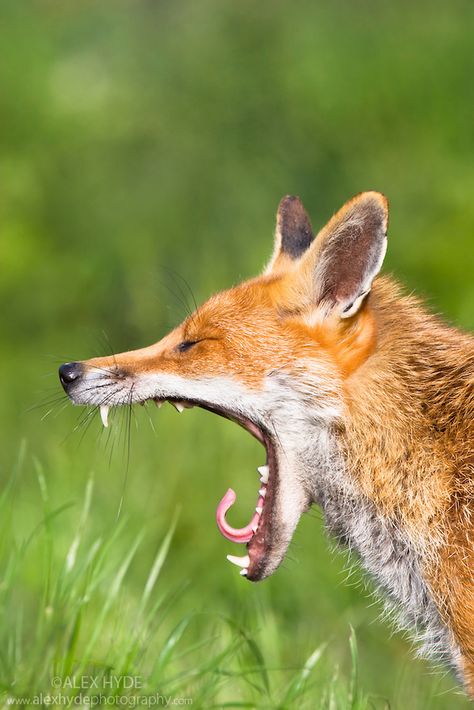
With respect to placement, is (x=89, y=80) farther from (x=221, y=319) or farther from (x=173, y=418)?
(x=221, y=319)

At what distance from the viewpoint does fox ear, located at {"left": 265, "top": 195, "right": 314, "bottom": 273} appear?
5.29 meters

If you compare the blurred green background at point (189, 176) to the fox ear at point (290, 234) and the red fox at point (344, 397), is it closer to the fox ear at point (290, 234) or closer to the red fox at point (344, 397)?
the fox ear at point (290, 234)

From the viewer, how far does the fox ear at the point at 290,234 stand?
17.4ft

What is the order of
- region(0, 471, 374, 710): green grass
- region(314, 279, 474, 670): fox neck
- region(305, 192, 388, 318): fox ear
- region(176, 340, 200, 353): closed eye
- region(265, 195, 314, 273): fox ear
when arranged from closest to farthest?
region(0, 471, 374, 710): green grass < region(314, 279, 474, 670): fox neck < region(305, 192, 388, 318): fox ear < region(176, 340, 200, 353): closed eye < region(265, 195, 314, 273): fox ear

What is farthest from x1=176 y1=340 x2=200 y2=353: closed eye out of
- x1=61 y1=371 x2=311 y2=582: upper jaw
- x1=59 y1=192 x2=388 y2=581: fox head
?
x1=61 y1=371 x2=311 y2=582: upper jaw

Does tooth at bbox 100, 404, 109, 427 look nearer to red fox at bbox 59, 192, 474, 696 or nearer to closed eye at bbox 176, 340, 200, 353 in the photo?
red fox at bbox 59, 192, 474, 696

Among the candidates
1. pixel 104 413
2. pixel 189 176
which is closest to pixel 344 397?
pixel 104 413

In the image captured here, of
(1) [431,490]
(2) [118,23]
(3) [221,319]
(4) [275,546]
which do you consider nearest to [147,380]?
(3) [221,319]

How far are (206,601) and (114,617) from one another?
2.02 metres

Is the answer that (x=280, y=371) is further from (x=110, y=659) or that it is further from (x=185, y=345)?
(x=110, y=659)

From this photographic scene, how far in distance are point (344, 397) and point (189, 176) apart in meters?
8.01

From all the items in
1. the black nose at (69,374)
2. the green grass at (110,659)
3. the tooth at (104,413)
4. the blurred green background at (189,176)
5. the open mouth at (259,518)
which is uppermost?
the blurred green background at (189,176)

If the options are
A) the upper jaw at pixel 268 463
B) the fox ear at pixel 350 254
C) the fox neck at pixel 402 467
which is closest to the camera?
the fox neck at pixel 402 467

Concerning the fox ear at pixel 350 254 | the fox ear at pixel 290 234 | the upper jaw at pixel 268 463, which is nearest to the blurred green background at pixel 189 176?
the fox ear at pixel 290 234
